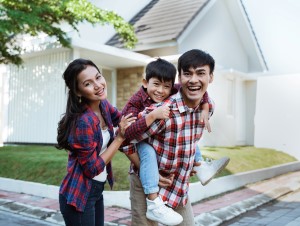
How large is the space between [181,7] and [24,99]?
5.94 metres

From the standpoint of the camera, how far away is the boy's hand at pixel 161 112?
2.06 meters

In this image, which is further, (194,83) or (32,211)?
(32,211)

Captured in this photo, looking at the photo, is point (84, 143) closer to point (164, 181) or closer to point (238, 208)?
point (164, 181)

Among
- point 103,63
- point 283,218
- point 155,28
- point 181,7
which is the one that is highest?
point 181,7

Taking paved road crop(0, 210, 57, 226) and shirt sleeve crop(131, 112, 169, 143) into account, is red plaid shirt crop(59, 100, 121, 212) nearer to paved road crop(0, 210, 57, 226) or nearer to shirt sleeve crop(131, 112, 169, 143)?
shirt sleeve crop(131, 112, 169, 143)

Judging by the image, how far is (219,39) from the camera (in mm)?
13789

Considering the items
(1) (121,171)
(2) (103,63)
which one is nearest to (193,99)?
(1) (121,171)

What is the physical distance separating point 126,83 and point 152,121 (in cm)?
1019

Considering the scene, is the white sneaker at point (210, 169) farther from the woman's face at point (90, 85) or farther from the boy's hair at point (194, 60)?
the woman's face at point (90, 85)

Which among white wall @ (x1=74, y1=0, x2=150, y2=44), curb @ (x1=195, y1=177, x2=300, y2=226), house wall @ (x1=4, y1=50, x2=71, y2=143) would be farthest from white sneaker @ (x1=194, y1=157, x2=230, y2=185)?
white wall @ (x1=74, y1=0, x2=150, y2=44)

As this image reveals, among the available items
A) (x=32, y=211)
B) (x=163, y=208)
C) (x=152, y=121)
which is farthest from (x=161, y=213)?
(x=32, y=211)

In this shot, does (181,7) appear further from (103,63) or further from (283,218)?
(283,218)

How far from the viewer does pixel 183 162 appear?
2.22m

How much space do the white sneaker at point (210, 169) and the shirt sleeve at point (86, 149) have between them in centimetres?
77
